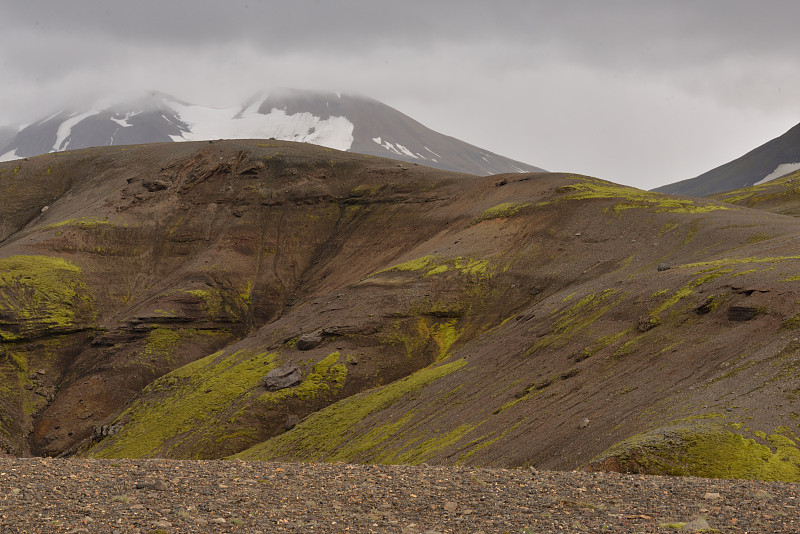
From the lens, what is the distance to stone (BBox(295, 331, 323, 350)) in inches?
2212

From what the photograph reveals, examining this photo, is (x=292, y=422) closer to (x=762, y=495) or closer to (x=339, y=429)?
(x=339, y=429)

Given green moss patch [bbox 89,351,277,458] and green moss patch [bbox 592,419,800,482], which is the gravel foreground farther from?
green moss patch [bbox 89,351,277,458]

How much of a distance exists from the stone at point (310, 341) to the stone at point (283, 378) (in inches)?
103

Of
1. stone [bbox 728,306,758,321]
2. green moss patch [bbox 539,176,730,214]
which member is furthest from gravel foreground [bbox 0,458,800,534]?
green moss patch [bbox 539,176,730,214]

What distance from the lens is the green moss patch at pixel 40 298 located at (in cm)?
6969

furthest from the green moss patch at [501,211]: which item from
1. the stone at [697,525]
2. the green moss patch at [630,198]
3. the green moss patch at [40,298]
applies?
the stone at [697,525]

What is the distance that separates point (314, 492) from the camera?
16719 mm

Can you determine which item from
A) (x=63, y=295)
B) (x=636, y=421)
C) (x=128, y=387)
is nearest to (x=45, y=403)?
(x=128, y=387)

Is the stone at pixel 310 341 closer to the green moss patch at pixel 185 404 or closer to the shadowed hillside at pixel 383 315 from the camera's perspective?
the shadowed hillside at pixel 383 315

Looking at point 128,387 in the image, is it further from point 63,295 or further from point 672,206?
point 672,206

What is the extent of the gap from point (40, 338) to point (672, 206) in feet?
206

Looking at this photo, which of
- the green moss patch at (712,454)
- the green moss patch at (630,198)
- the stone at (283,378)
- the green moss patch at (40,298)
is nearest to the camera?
the green moss patch at (712,454)

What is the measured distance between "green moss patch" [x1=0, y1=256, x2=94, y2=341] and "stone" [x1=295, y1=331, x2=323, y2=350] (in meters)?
30.2

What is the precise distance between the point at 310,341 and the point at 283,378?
15.3ft
